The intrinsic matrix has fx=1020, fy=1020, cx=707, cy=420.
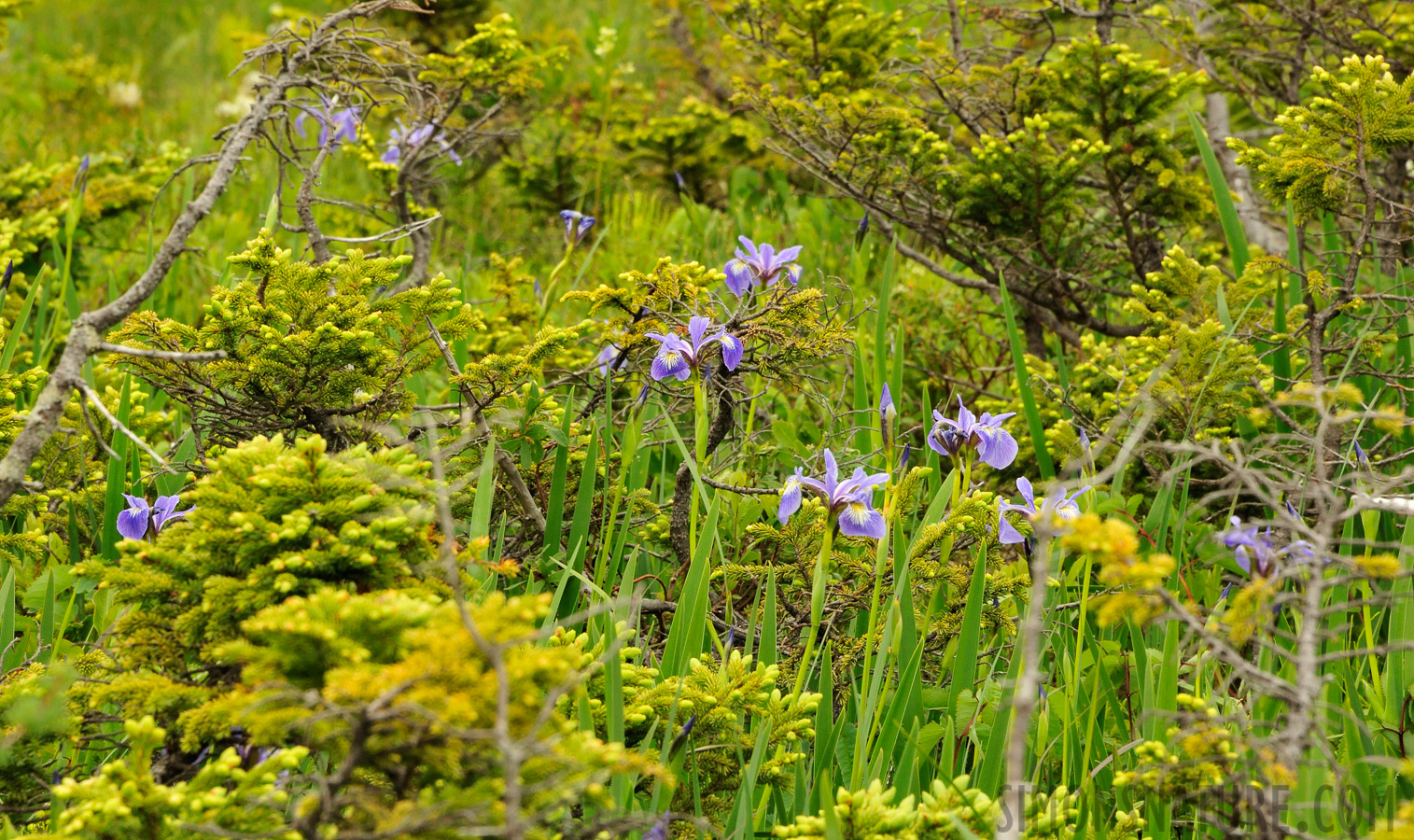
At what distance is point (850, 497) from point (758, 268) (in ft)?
2.69

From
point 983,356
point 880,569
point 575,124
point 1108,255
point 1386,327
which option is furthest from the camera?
point 575,124

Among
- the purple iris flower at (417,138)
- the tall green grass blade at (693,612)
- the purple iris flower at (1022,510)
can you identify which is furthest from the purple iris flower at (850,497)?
the purple iris flower at (417,138)

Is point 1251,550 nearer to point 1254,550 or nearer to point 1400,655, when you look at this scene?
point 1254,550

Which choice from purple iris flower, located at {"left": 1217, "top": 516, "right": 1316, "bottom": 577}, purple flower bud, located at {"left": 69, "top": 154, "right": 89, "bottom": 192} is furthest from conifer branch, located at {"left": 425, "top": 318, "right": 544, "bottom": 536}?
purple flower bud, located at {"left": 69, "top": 154, "right": 89, "bottom": 192}

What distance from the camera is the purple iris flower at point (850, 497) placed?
66.5 inches

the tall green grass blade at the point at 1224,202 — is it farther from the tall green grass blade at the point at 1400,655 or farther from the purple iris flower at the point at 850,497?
the purple iris flower at the point at 850,497

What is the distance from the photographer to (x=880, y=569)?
5.56 feet

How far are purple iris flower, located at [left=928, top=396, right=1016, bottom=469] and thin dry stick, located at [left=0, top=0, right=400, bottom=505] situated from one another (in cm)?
139

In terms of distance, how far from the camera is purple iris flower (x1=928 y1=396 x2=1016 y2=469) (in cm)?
196

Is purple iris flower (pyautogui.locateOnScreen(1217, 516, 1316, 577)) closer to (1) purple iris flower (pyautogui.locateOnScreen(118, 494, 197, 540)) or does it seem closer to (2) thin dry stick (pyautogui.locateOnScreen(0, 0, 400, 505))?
(2) thin dry stick (pyautogui.locateOnScreen(0, 0, 400, 505))

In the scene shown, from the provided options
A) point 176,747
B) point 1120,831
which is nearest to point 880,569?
point 1120,831

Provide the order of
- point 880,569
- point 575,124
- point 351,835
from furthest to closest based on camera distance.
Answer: point 575,124, point 880,569, point 351,835

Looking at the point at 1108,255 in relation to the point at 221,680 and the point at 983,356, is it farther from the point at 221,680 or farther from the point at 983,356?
the point at 221,680

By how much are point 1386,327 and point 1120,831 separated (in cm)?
218
